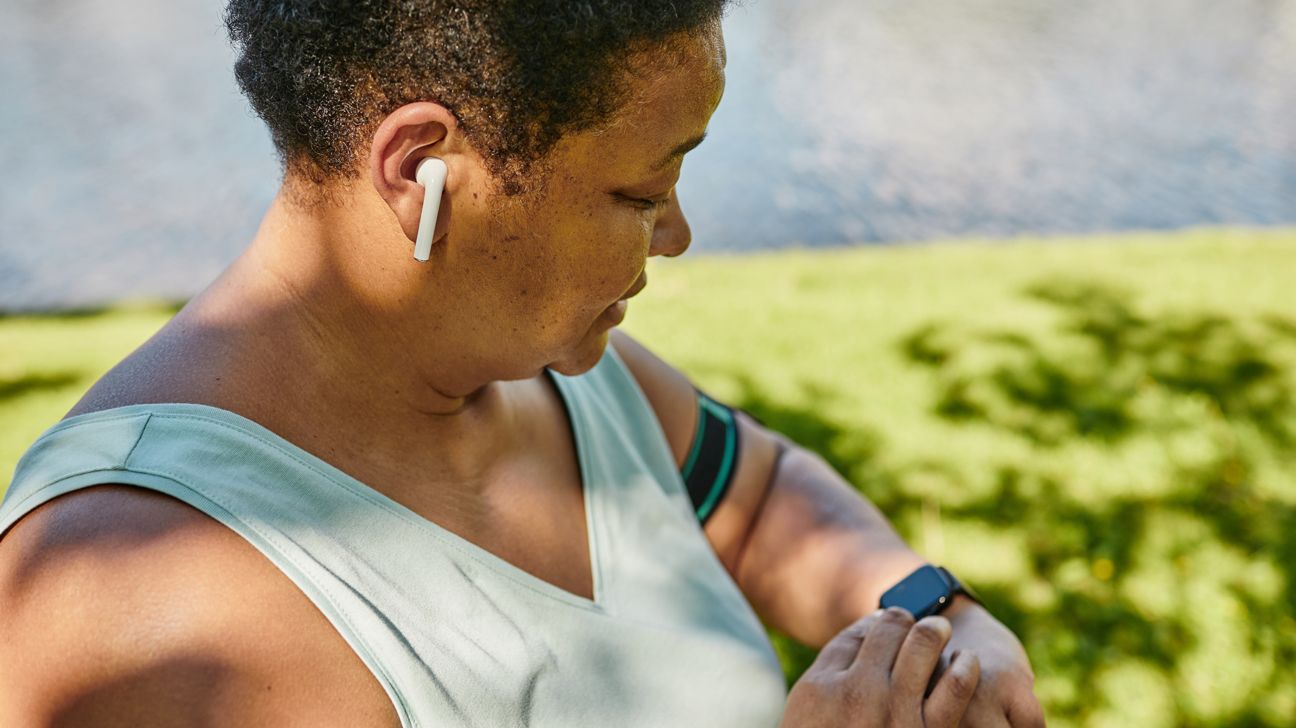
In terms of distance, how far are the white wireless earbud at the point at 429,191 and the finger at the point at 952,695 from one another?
0.93 m

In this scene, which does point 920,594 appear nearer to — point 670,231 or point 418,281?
point 670,231

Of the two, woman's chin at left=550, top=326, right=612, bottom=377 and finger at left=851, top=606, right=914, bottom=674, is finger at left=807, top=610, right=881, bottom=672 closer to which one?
finger at left=851, top=606, right=914, bottom=674

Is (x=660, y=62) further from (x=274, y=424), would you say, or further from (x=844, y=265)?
(x=844, y=265)

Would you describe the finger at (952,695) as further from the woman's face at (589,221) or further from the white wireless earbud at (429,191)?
the white wireless earbud at (429,191)

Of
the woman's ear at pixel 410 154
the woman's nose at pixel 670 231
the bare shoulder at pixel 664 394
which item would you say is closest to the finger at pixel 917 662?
the bare shoulder at pixel 664 394

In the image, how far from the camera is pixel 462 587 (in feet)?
4.39

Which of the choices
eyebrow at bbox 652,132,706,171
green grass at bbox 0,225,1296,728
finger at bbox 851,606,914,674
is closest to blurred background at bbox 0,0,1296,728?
green grass at bbox 0,225,1296,728

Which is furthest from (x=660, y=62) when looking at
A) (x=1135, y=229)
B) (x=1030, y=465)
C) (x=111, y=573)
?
(x=1135, y=229)

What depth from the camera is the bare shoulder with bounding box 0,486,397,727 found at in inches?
40.9

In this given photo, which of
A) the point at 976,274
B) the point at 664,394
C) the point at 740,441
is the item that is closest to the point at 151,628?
the point at 664,394

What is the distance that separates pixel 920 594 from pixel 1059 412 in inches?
102

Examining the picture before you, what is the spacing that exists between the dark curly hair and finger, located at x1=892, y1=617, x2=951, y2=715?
0.86 meters

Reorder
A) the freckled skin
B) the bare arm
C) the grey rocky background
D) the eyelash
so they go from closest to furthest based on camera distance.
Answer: the freckled skin, the eyelash, the bare arm, the grey rocky background

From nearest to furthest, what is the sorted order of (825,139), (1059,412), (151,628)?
(151,628)
(1059,412)
(825,139)
